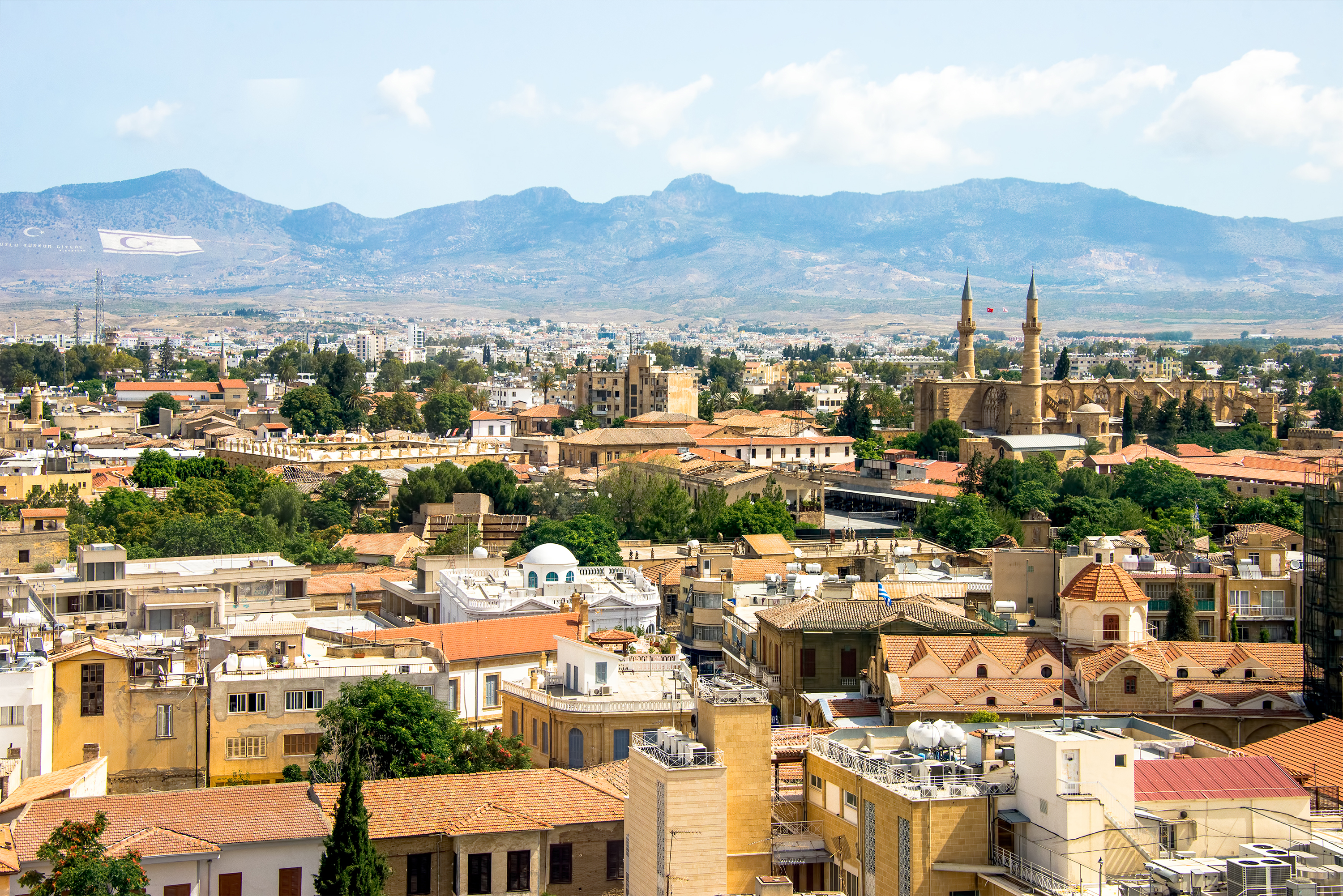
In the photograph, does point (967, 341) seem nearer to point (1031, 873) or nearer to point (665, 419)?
point (665, 419)

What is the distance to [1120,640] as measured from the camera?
85.7ft

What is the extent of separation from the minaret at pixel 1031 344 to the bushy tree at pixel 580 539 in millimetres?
41518

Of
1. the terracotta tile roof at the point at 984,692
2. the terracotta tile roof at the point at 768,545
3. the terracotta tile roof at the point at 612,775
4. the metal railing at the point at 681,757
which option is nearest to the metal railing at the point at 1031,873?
the metal railing at the point at 681,757

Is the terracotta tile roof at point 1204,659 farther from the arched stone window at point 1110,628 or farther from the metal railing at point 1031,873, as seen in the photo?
the metal railing at point 1031,873

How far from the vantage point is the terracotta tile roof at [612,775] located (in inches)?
795

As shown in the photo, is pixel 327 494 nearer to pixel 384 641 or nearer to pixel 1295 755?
pixel 384 641

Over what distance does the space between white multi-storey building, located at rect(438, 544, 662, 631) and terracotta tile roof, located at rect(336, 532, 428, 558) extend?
39.2 feet

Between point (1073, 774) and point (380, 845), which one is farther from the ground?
point (1073, 774)

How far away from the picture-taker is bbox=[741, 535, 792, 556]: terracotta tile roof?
4188 cm

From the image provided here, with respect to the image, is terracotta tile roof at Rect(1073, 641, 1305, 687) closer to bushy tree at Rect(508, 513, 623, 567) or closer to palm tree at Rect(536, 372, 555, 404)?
bushy tree at Rect(508, 513, 623, 567)

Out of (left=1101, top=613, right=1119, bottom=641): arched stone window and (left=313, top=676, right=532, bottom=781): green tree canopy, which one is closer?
(left=313, top=676, right=532, bottom=781): green tree canopy

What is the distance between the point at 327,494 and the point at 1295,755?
43.8 m

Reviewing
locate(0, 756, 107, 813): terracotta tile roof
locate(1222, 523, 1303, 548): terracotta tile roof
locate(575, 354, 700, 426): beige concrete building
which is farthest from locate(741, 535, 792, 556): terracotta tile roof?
locate(575, 354, 700, 426): beige concrete building

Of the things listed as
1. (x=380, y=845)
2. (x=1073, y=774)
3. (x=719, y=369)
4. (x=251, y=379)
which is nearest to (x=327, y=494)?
(x=380, y=845)
